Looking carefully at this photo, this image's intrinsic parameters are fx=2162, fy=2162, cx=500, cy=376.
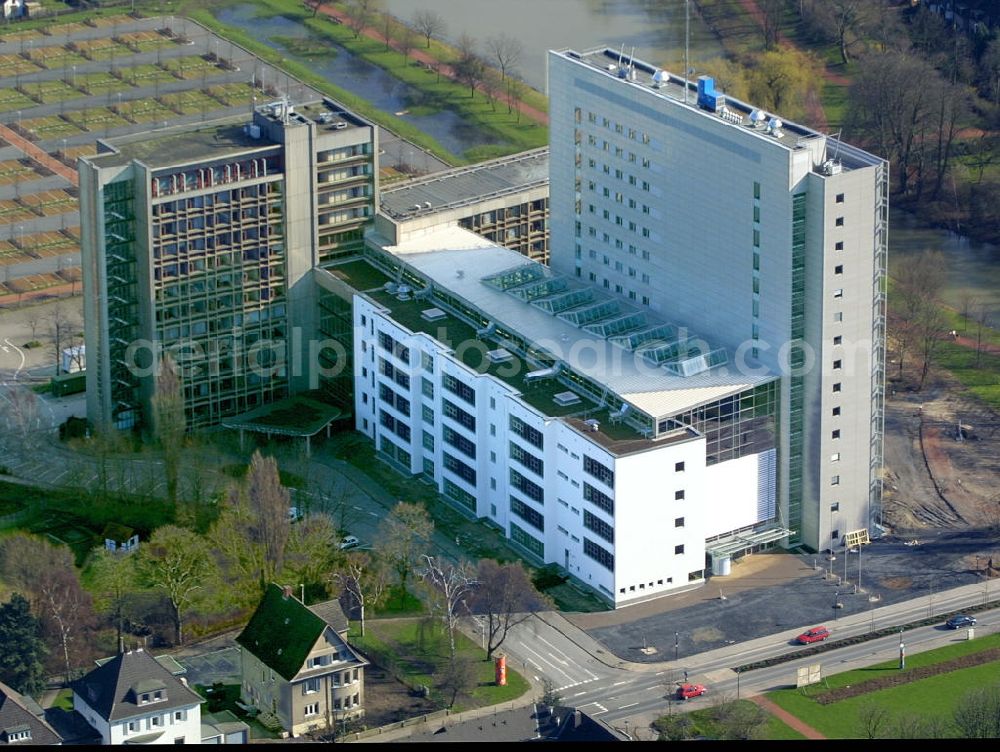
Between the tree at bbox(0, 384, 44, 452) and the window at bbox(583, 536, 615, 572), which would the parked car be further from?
the tree at bbox(0, 384, 44, 452)

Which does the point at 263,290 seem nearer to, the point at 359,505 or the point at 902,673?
the point at 359,505

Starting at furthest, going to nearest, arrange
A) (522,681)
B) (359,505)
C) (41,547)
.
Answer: (359,505) < (41,547) < (522,681)

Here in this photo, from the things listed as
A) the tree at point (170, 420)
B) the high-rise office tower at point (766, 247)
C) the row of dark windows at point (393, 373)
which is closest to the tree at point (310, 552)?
the tree at point (170, 420)

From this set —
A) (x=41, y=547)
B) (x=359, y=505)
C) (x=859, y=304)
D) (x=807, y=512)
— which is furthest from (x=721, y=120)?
(x=41, y=547)

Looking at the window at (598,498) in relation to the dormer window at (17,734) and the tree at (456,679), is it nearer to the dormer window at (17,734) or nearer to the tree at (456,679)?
the tree at (456,679)

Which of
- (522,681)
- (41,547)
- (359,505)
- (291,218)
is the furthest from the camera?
(291,218)

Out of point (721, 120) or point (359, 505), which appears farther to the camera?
point (359, 505)
